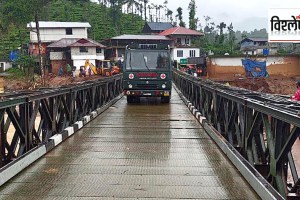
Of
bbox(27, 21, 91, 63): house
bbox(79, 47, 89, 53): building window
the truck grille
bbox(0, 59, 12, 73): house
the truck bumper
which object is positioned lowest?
the truck bumper

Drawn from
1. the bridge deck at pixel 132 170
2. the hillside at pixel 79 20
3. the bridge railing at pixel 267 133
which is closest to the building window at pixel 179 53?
the hillside at pixel 79 20

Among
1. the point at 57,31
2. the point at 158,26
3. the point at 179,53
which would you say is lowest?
the point at 179,53

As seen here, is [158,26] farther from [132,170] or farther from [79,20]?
[132,170]

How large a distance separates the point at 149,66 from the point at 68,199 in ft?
31.1

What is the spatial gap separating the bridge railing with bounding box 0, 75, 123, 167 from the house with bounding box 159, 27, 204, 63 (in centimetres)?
4320

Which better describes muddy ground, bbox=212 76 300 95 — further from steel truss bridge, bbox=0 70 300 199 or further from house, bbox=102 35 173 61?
steel truss bridge, bbox=0 70 300 199

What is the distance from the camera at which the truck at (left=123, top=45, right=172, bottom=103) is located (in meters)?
12.9

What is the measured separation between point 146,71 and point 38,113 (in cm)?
692

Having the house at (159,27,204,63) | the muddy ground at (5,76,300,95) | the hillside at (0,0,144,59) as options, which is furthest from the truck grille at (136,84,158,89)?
the house at (159,27,204,63)

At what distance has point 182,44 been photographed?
181ft

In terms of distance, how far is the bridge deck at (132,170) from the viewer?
3986 mm

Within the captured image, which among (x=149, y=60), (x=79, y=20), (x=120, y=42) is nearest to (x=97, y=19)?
(x=79, y=20)

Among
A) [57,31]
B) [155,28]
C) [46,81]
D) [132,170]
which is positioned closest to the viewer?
[132,170]

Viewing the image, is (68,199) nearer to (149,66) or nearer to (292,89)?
(149,66)
